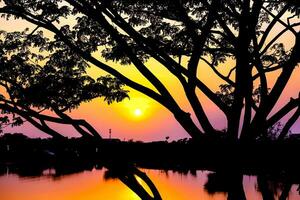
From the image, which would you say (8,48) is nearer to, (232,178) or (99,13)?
(99,13)

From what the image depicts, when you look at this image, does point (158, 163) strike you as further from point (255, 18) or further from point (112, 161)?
point (255, 18)

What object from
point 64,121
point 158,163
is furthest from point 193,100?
point 158,163

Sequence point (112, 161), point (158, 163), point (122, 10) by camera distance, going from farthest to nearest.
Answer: point (158, 163)
point (122, 10)
point (112, 161)

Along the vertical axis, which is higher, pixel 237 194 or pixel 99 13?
pixel 99 13

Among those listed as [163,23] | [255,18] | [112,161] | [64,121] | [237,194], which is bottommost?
[237,194]

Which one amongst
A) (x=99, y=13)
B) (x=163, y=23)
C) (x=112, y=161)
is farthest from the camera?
(x=163, y=23)

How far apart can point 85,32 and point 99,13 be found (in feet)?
8.07

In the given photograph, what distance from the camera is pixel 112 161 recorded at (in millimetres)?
9641

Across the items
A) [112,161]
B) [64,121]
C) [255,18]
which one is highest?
[255,18]

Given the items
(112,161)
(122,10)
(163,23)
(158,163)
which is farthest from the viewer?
(158,163)

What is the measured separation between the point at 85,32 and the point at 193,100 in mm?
3667

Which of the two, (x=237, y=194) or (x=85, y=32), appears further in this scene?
(x=85, y=32)

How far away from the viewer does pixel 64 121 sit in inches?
360

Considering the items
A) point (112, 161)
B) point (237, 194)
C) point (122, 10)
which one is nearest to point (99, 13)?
point (122, 10)
